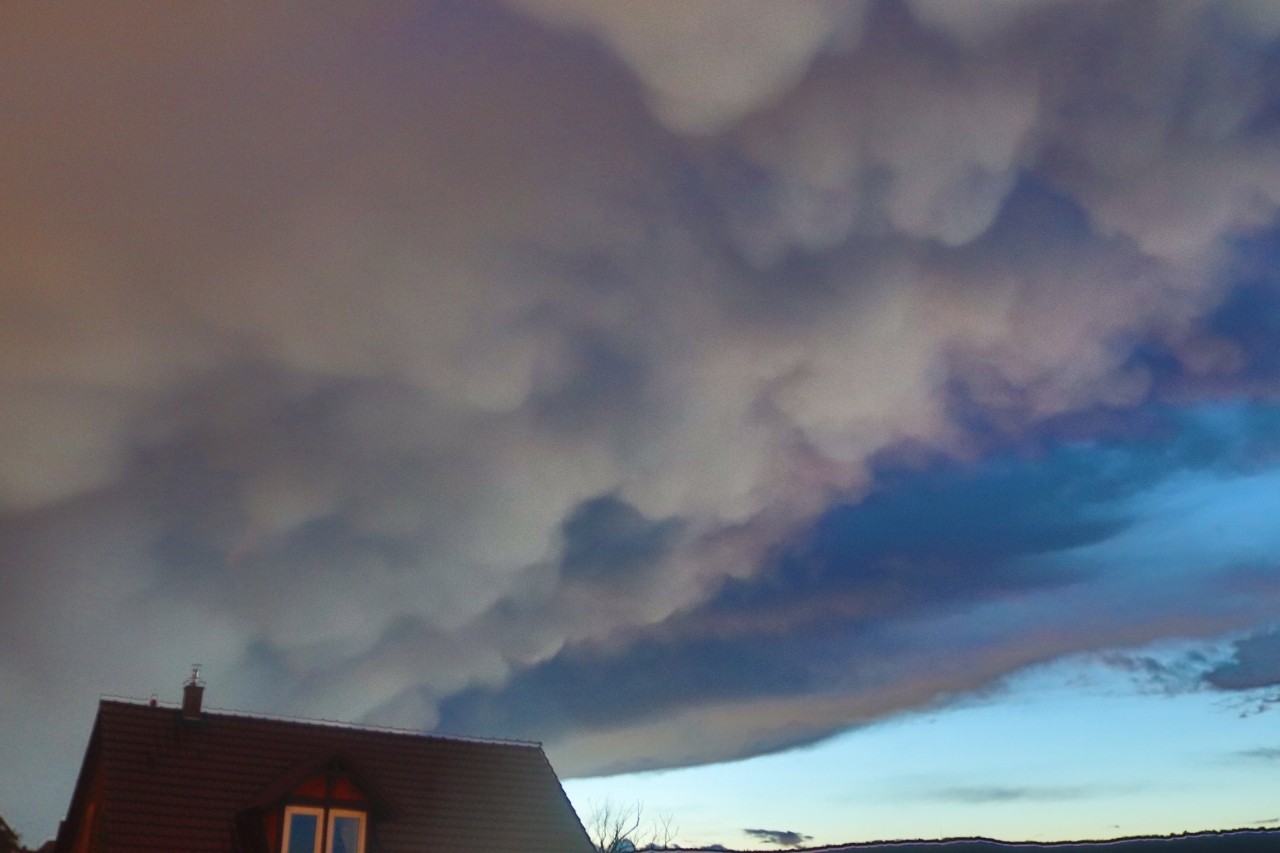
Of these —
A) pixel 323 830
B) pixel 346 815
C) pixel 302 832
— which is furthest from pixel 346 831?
pixel 302 832

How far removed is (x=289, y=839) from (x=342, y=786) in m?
2.34

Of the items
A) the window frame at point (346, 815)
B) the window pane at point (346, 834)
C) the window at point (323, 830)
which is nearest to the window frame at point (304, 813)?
the window at point (323, 830)

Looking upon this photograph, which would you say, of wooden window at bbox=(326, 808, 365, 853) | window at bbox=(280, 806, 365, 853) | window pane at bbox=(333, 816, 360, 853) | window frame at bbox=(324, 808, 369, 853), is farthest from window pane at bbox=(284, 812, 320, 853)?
window pane at bbox=(333, 816, 360, 853)

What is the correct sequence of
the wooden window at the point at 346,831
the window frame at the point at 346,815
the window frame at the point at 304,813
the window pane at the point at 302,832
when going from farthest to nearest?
1. the wooden window at the point at 346,831
2. the window frame at the point at 346,815
3. the window pane at the point at 302,832
4. the window frame at the point at 304,813

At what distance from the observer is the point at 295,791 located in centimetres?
3581

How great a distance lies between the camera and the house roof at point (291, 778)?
35.6 m

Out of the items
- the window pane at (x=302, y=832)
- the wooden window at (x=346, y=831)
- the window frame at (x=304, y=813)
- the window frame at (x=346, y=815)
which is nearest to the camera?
the window frame at (x=304, y=813)

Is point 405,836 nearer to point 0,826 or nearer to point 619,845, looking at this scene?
point 619,845

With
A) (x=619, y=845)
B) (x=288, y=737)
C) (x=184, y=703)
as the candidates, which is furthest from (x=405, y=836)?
(x=619, y=845)

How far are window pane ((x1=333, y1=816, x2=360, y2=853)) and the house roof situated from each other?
687mm

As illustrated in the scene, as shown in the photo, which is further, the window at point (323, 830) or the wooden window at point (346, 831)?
the wooden window at point (346, 831)

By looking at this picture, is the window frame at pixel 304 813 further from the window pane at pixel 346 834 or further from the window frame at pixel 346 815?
the window pane at pixel 346 834

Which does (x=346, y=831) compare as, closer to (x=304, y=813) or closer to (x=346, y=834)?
(x=346, y=834)

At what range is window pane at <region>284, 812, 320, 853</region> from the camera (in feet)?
116
